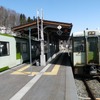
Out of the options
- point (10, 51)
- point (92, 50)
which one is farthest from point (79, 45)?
point (10, 51)

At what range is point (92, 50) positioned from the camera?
51.2ft

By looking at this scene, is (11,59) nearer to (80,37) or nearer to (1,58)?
(1,58)

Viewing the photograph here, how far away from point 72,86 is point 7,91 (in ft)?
8.36

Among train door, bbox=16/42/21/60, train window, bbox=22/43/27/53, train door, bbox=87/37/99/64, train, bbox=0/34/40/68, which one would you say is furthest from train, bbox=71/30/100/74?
train window, bbox=22/43/27/53

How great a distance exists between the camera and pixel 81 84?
48.6ft

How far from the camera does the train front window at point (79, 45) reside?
15.8 meters

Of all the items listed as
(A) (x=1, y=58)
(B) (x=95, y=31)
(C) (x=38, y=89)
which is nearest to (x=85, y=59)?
(B) (x=95, y=31)

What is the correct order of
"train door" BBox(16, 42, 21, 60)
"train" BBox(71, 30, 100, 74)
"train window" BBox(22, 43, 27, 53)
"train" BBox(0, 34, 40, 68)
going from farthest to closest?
1. "train window" BBox(22, 43, 27, 53)
2. "train door" BBox(16, 42, 21, 60)
3. "train" BBox(0, 34, 40, 68)
4. "train" BBox(71, 30, 100, 74)

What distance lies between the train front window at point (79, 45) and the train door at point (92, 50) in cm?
38

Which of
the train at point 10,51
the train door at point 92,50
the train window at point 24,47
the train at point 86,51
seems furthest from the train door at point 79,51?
the train window at point 24,47

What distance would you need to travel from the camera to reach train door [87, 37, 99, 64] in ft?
50.9

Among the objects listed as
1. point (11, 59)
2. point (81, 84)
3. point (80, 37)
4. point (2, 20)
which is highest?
point (2, 20)

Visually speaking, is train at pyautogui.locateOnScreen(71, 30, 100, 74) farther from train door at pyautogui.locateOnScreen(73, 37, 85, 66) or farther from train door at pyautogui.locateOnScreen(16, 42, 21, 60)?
train door at pyautogui.locateOnScreen(16, 42, 21, 60)

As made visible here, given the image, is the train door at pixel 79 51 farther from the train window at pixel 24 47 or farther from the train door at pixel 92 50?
the train window at pixel 24 47
